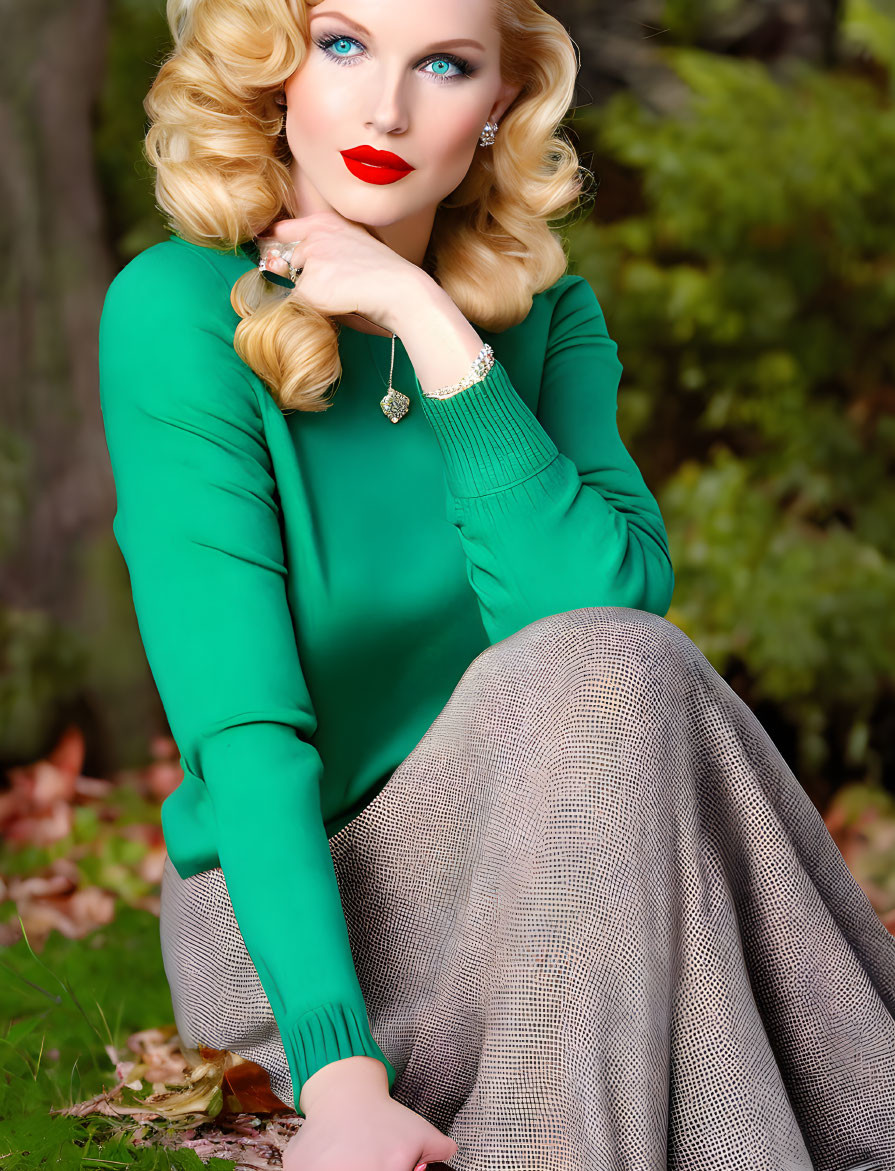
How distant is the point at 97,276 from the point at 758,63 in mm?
1919

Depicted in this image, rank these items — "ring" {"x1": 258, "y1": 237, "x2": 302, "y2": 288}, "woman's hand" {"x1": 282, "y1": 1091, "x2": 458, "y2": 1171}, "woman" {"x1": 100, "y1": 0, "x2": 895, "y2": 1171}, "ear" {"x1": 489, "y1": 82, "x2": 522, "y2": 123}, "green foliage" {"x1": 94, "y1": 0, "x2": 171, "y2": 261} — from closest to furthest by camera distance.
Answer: "woman's hand" {"x1": 282, "y1": 1091, "x2": 458, "y2": 1171}, "woman" {"x1": 100, "y1": 0, "x2": 895, "y2": 1171}, "ring" {"x1": 258, "y1": 237, "x2": 302, "y2": 288}, "ear" {"x1": 489, "y1": 82, "x2": 522, "y2": 123}, "green foliage" {"x1": 94, "y1": 0, "x2": 171, "y2": 261}

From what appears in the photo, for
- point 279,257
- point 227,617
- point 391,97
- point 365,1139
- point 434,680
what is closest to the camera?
point 365,1139

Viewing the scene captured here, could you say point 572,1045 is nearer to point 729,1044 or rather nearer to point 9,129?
point 729,1044

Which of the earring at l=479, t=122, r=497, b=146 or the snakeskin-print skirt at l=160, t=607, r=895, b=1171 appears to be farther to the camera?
the earring at l=479, t=122, r=497, b=146

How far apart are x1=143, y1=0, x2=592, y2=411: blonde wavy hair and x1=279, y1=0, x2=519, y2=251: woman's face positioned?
0.05 meters

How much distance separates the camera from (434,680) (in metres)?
1.62

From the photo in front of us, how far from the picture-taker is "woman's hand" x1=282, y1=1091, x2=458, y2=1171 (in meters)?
0.99

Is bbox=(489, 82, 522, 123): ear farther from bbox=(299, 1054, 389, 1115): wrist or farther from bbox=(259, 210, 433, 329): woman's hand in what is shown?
bbox=(299, 1054, 389, 1115): wrist

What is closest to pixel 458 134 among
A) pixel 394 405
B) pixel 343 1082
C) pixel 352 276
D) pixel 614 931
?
pixel 352 276

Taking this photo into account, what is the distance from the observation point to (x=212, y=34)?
1.50 meters

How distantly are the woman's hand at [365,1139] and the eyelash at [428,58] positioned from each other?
107 cm

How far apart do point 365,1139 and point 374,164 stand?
40.0 inches

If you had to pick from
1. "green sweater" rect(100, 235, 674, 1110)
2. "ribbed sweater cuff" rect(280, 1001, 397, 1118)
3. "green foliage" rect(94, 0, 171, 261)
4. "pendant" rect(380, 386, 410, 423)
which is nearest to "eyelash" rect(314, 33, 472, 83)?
"green sweater" rect(100, 235, 674, 1110)

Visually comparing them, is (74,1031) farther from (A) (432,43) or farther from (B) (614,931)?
(A) (432,43)
